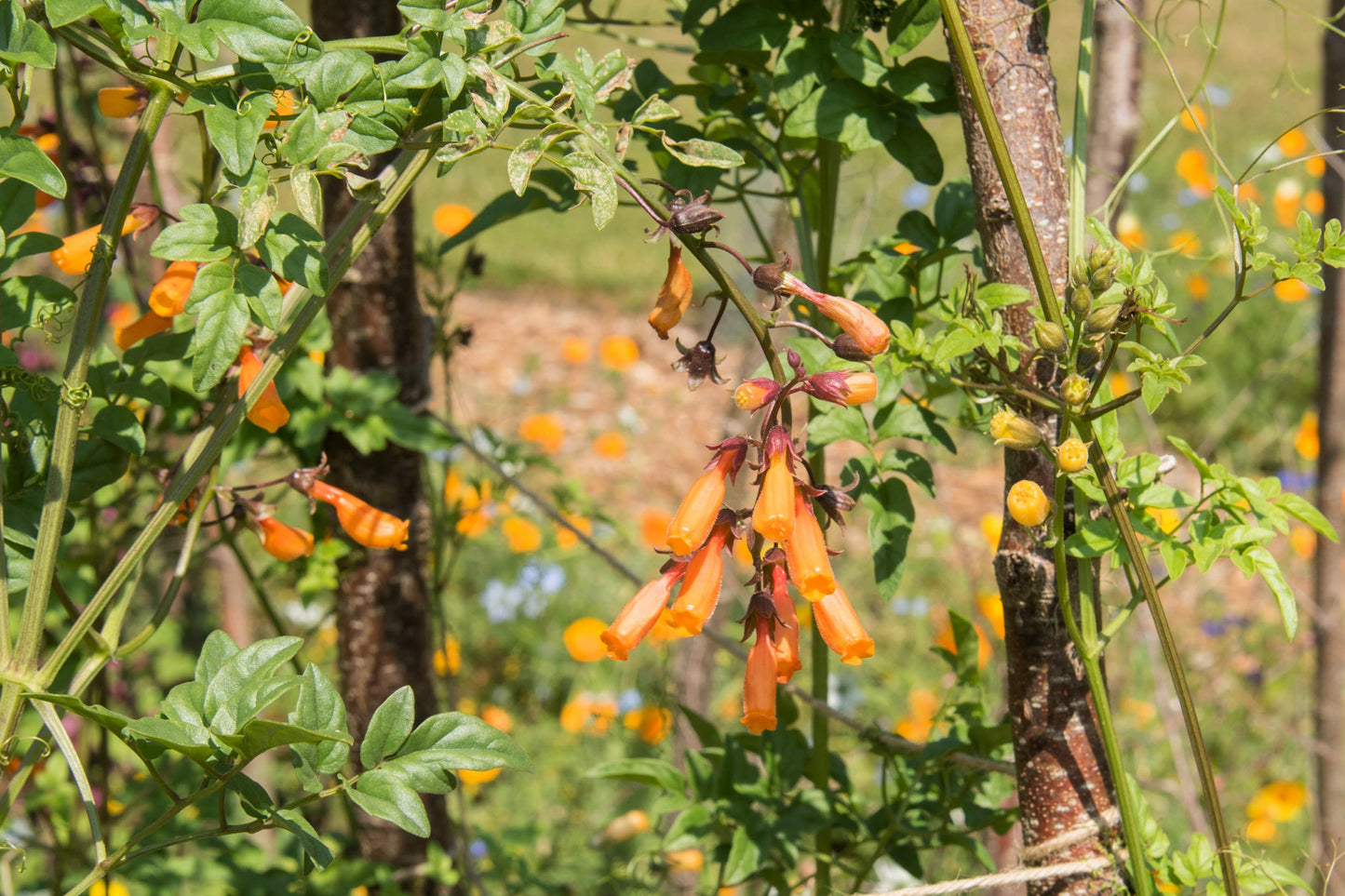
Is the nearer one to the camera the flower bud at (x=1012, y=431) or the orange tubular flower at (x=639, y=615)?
the flower bud at (x=1012, y=431)

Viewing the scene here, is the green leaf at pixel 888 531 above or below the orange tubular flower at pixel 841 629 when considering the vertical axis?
above

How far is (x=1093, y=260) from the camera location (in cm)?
91

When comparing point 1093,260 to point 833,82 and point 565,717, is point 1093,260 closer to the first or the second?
point 833,82

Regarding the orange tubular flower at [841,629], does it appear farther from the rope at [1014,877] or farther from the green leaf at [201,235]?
the green leaf at [201,235]

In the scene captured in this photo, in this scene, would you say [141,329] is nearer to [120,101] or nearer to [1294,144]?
[120,101]

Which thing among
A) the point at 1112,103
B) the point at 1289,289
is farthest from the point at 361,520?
the point at 1289,289

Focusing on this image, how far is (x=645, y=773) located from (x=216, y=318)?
0.80m

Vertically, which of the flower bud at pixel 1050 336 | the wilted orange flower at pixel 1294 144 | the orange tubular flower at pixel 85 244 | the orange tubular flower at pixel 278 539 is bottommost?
the orange tubular flower at pixel 278 539

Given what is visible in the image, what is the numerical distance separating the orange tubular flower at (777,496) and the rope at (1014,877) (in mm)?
342

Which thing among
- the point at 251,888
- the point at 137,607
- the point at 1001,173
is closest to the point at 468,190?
the point at 137,607

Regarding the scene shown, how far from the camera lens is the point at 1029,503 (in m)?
0.97

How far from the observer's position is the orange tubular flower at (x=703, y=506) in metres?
0.95

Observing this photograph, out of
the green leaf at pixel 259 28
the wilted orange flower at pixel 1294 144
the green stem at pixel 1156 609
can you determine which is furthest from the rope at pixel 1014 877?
the wilted orange flower at pixel 1294 144

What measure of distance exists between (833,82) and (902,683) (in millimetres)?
3132
